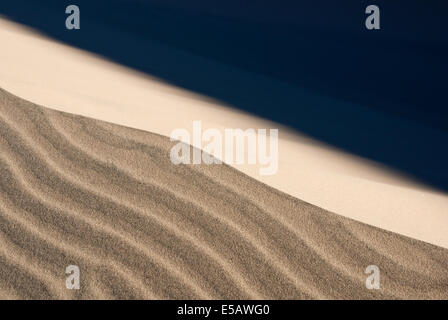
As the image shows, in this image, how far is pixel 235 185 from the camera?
8.48 feet

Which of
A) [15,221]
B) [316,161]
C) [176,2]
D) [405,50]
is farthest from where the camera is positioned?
[176,2]

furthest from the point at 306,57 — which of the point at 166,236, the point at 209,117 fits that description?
the point at 166,236

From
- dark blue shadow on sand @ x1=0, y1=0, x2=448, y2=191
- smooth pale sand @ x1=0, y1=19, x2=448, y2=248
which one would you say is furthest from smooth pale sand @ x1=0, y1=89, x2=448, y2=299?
dark blue shadow on sand @ x1=0, y1=0, x2=448, y2=191

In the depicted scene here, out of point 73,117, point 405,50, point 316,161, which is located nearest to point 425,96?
point 405,50

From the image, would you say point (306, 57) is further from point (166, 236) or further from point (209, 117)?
point (166, 236)

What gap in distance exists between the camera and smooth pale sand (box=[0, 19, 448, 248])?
255 centimetres

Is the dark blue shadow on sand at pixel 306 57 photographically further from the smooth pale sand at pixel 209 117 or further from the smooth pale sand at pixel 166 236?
the smooth pale sand at pixel 166 236

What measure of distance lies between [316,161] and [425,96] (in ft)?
2.89

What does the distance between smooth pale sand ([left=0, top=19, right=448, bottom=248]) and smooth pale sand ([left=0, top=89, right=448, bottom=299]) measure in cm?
10

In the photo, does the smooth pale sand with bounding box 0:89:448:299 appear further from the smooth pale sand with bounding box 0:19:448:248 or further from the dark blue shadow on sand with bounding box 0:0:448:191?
the dark blue shadow on sand with bounding box 0:0:448:191

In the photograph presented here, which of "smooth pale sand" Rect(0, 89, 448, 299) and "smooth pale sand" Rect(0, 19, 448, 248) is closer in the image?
"smooth pale sand" Rect(0, 89, 448, 299)

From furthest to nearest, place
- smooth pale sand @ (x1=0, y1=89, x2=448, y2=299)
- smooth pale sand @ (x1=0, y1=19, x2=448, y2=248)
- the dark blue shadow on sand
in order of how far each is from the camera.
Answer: the dark blue shadow on sand, smooth pale sand @ (x1=0, y1=19, x2=448, y2=248), smooth pale sand @ (x1=0, y1=89, x2=448, y2=299)

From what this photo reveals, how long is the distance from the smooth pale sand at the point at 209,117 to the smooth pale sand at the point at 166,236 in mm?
104
